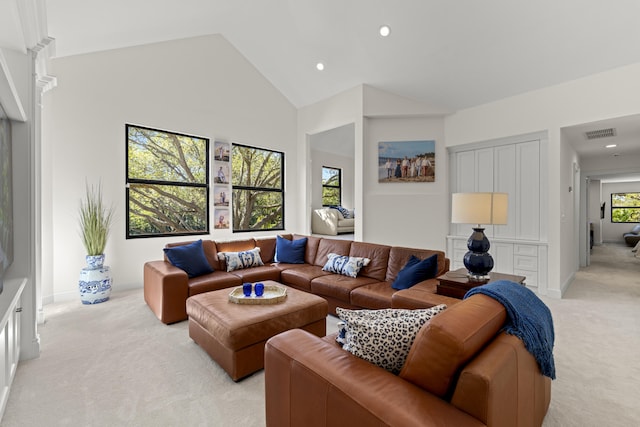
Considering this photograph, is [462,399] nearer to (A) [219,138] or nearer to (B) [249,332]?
(B) [249,332]

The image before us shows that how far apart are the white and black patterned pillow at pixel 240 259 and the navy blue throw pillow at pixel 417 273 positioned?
190 centimetres


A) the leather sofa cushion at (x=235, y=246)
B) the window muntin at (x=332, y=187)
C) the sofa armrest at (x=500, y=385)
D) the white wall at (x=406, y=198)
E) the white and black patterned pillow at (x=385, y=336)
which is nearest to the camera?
the sofa armrest at (x=500, y=385)

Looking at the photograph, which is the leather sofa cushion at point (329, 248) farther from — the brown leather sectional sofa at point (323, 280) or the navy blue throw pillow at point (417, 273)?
the navy blue throw pillow at point (417, 273)

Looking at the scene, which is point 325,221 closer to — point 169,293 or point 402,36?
point 402,36

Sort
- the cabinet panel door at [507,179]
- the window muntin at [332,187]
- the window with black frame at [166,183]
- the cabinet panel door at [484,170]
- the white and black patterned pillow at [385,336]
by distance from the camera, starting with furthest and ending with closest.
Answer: the window muntin at [332,187] < the cabinet panel door at [484,170] < the cabinet panel door at [507,179] < the window with black frame at [166,183] < the white and black patterned pillow at [385,336]

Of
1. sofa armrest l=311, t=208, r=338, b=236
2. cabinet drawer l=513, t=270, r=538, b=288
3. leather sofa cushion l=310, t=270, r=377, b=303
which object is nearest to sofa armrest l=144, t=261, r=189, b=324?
leather sofa cushion l=310, t=270, r=377, b=303

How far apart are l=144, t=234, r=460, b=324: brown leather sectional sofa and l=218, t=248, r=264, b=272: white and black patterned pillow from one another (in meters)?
0.08

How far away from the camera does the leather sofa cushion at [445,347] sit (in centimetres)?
98

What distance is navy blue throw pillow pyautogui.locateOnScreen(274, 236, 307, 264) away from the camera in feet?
13.8

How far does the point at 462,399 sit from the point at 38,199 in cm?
360

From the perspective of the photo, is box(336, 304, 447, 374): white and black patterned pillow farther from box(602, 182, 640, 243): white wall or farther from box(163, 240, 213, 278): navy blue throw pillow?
box(602, 182, 640, 243): white wall

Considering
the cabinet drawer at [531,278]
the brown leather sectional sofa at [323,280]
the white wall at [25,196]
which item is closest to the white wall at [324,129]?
the brown leather sectional sofa at [323,280]

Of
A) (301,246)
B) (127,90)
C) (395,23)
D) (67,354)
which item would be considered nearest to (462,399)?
(67,354)

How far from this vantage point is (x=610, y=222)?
10648 mm
